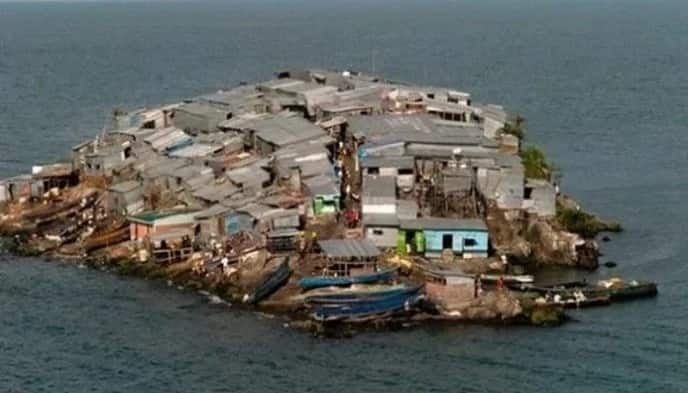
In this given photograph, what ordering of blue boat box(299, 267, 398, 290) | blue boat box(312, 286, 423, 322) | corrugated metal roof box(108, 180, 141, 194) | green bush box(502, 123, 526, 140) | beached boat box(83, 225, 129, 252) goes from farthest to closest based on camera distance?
green bush box(502, 123, 526, 140)
corrugated metal roof box(108, 180, 141, 194)
beached boat box(83, 225, 129, 252)
blue boat box(299, 267, 398, 290)
blue boat box(312, 286, 423, 322)

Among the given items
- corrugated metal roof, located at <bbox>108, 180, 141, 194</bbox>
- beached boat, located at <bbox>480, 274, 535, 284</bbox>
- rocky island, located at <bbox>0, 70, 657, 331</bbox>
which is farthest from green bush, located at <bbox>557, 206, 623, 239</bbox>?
corrugated metal roof, located at <bbox>108, 180, 141, 194</bbox>

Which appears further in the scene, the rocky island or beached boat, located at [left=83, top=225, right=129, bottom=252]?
beached boat, located at [left=83, top=225, right=129, bottom=252]

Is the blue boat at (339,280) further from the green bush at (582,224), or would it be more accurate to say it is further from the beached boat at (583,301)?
the green bush at (582,224)

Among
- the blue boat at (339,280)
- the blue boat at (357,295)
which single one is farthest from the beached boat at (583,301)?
the blue boat at (339,280)

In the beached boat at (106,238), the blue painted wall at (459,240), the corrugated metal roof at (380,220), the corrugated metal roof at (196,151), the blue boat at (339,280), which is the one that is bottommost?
the beached boat at (106,238)

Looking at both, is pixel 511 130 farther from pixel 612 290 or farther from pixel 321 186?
pixel 612 290

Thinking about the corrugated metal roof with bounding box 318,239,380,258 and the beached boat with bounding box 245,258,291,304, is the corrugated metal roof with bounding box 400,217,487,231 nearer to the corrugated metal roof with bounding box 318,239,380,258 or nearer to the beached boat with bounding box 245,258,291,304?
the corrugated metal roof with bounding box 318,239,380,258
